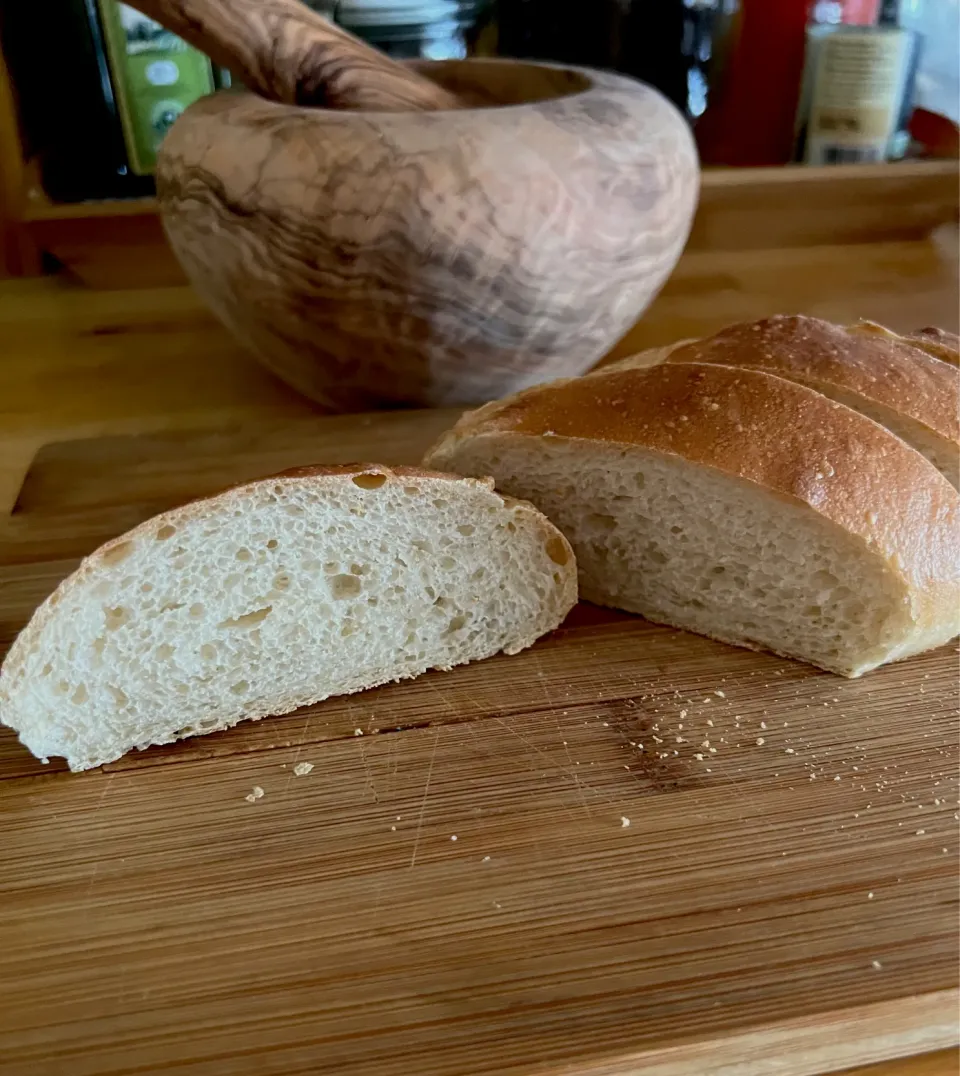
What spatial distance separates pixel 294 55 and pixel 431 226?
32cm

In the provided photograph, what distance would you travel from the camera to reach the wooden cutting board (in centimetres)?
79

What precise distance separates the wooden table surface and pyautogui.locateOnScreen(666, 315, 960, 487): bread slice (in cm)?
60

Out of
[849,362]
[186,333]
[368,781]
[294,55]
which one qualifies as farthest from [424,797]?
[186,333]

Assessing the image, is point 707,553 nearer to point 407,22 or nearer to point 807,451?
point 807,451

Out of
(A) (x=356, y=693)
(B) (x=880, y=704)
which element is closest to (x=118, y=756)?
(A) (x=356, y=693)

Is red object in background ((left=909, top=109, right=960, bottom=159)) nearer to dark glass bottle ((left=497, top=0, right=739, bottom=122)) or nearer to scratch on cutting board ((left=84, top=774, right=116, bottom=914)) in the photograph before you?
dark glass bottle ((left=497, top=0, right=739, bottom=122))

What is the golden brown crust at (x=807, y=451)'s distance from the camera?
1079mm

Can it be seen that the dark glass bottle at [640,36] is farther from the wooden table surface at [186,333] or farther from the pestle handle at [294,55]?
the pestle handle at [294,55]

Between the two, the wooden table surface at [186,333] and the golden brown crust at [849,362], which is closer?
the golden brown crust at [849,362]

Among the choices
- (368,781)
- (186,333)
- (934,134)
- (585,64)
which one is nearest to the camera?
(368,781)

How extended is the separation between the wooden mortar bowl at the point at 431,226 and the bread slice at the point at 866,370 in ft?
0.79

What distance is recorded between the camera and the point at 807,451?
43.3 inches

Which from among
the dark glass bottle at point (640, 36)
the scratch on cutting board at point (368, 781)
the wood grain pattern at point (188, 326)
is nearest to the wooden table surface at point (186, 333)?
the wood grain pattern at point (188, 326)

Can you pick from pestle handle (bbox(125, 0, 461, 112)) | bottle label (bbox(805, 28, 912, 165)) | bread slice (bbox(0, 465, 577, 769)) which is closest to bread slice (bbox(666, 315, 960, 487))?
bread slice (bbox(0, 465, 577, 769))
